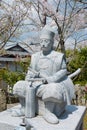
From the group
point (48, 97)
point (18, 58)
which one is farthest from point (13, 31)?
point (48, 97)

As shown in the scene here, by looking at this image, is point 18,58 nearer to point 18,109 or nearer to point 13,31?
point 13,31

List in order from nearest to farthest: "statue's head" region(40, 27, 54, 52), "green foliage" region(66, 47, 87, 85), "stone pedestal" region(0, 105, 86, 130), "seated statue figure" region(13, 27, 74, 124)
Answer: "stone pedestal" region(0, 105, 86, 130) → "seated statue figure" region(13, 27, 74, 124) → "statue's head" region(40, 27, 54, 52) → "green foliage" region(66, 47, 87, 85)

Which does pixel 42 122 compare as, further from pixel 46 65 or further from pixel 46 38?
pixel 46 38

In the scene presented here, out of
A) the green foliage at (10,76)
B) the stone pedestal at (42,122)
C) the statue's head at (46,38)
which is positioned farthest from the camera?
the green foliage at (10,76)

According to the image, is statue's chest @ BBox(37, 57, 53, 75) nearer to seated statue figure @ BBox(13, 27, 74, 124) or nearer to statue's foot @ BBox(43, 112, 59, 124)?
seated statue figure @ BBox(13, 27, 74, 124)

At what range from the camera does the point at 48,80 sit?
3273 millimetres

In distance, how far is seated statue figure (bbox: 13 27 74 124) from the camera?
10.1ft

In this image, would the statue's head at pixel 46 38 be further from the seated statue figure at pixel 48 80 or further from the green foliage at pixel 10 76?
the green foliage at pixel 10 76

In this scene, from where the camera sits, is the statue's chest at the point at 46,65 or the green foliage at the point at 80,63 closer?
the statue's chest at the point at 46,65

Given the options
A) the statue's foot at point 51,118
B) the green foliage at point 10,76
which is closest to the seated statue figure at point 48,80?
the statue's foot at point 51,118

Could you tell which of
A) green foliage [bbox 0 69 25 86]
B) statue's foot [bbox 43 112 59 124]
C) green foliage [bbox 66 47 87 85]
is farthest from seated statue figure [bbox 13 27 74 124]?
green foliage [bbox 66 47 87 85]

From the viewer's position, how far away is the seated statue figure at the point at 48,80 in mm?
3082

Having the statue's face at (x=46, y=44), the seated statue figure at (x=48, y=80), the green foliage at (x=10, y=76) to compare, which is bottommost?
the green foliage at (x=10, y=76)

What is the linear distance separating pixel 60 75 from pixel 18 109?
2.51ft
